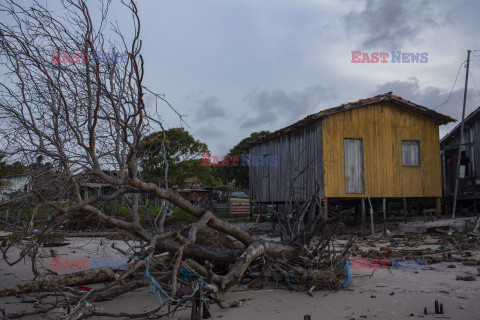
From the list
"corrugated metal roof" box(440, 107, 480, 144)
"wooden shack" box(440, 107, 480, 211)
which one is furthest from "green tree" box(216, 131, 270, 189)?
"wooden shack" box(440, 107, 480, 211)

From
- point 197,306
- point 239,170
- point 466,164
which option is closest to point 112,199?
point 197,306

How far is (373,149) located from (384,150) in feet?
1.65

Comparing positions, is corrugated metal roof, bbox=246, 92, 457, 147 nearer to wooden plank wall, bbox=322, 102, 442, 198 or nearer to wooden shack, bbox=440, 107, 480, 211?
wooden plank wall, bbox=322, 102, 442, 198

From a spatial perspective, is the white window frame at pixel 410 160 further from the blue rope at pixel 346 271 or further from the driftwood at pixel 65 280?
the driftwood at pixel 65 280

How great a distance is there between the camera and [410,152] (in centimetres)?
1476

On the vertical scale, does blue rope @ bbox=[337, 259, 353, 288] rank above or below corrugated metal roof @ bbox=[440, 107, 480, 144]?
below

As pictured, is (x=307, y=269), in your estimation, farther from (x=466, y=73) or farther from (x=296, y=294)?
(x=466, y=73)

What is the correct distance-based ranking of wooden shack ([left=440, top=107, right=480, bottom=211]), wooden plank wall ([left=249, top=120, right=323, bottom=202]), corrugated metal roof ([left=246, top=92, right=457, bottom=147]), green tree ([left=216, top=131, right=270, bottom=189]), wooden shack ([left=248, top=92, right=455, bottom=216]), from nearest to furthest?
corrugated metal roof ([left=246, top=92, right=457, bottom=147]), wooden shack ([left=248, top=92, right=455, bottom=216]), wooden plank wall ([left=249, top=120, right=323, bottom=202]), wooden shack ([left=440, top=107, right=480, bottom=211]), green tree ([left=216, top=131, right=270, bottom=189])

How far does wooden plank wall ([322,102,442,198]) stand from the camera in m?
13.8

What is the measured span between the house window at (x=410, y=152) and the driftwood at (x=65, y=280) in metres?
12.2

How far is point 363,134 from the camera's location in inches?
556

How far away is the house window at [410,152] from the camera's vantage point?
577 inches

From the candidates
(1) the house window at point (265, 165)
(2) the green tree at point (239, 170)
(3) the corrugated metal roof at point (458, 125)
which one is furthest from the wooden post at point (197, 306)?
(2) the green tree at point (239, 170)

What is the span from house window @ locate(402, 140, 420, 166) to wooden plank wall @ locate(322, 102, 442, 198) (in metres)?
0.15
